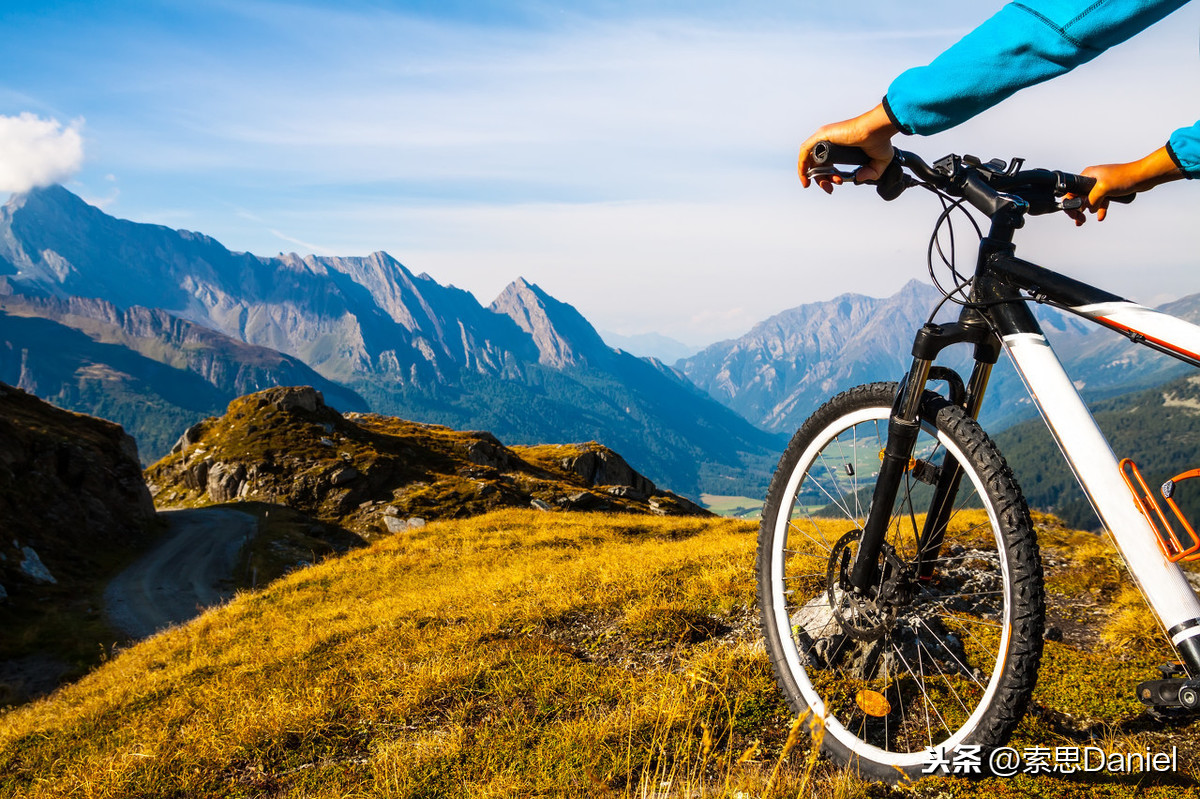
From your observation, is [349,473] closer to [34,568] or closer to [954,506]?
[34,568]

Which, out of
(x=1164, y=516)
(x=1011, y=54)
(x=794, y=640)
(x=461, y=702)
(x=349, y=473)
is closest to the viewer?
(x=1011, y=54)

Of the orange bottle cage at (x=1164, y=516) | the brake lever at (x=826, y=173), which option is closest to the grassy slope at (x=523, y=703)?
the orange bottle cage at (x=1164, y=516)

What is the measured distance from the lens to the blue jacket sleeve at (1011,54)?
2.32 m

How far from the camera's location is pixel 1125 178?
3580mm

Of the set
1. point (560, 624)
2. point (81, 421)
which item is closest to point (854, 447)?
point (560, 624)

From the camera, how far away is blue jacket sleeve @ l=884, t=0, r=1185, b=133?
2.32m

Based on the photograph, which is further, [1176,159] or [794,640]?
[794,640]

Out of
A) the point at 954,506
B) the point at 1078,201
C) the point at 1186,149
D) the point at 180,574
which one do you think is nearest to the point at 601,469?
the point at 180,574

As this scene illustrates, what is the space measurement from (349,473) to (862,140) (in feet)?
180

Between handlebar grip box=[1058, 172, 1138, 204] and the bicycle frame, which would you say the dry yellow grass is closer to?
the bicycle frame

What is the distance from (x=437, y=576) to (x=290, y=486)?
47197 mm

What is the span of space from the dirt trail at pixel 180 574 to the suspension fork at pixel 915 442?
30697 mm

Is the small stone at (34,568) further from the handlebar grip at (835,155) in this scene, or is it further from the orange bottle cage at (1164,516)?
the orange bottle cage at (1164,516)

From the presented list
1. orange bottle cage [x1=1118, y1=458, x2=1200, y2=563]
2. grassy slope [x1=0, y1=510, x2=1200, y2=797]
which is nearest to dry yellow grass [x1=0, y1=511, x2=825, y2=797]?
grassy slope [x1=0, y1=510, x2=1200, y2=797]
